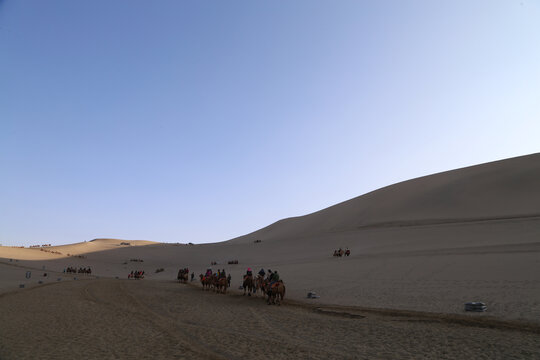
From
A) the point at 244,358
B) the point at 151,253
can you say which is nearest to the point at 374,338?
the point at 244,358

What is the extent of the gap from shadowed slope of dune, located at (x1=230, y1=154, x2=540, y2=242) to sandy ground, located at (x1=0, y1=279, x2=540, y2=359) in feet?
94.3

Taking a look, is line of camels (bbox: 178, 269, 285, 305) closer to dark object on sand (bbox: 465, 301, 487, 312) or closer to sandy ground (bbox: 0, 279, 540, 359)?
sandy ground (bbox: 0, 279, 540, 359)

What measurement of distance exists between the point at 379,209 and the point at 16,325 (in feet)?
158

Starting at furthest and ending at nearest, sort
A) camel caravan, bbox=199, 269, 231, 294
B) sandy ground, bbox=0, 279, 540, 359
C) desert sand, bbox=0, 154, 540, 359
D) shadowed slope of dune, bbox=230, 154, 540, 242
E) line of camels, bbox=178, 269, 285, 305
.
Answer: shadowed slope of dune, bbox=230, 154, 540, 242 → camel caravan, bbox=199, 269, 231, 294 → line of camels, bbox=178, 269, 285, 305 → desert sand, bbox=0, 154, 540, 359 → sandy ground, bbox=0, 279, 540, 359

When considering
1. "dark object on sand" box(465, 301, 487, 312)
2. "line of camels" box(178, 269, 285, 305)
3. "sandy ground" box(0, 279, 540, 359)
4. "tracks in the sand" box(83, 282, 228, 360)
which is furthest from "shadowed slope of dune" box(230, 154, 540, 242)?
"tracks in the sand" box(83, 282, 228, 360)

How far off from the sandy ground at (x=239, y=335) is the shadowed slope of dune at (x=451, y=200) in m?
28.7

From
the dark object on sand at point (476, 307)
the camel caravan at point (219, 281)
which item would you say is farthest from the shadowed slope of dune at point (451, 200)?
the camel caravan at point (219, 281)

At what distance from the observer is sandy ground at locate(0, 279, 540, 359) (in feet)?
25.7

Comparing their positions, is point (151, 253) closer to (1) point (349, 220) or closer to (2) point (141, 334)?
(1) point (349, 220)

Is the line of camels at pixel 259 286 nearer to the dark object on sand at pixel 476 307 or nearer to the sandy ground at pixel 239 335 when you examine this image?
the sandy ground at pixel 239 335

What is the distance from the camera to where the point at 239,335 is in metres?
9.85

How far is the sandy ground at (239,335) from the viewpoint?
7820mm

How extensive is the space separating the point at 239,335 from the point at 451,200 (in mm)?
42385

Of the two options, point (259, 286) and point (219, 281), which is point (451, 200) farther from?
point (219, 281)
